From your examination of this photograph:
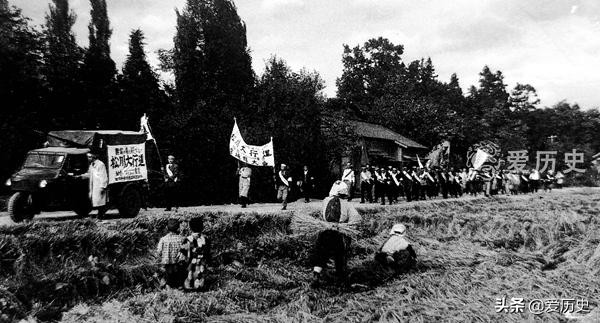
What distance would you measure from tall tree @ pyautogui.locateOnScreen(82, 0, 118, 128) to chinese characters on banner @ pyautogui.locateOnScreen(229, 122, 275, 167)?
10810 millimetres

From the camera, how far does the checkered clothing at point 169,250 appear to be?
765cm

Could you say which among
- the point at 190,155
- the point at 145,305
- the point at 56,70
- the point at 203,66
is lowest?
the point at 145,305

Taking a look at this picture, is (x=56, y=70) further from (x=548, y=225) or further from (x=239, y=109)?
(x=548, y=225)

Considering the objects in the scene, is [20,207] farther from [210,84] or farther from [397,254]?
[210,84]

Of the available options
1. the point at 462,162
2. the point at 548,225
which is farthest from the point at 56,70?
the point at 462,162

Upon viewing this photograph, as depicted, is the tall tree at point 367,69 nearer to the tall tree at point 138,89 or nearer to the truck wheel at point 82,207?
the tall tree at point 138,89

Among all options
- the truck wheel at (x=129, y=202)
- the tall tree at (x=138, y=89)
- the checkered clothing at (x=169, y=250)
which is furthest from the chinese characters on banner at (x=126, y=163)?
the tall tree at (x=138, y=89)

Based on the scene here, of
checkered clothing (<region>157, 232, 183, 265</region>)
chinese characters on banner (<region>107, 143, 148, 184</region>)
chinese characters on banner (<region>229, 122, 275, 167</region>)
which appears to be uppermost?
chinese characters on banner (<region>229, 122, 275, 167</region>)

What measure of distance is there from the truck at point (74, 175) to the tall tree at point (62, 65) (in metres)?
10.7

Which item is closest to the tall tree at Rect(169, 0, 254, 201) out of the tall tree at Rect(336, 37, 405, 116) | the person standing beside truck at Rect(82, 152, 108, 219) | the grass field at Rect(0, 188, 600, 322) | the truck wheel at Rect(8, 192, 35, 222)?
the person standing beside truck at Rect(82, 152, 108, 219)

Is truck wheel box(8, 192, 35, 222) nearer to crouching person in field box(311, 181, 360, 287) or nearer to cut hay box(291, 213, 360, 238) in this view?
cut hay box(291, 213, 360, 238)

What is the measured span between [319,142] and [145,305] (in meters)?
18.2

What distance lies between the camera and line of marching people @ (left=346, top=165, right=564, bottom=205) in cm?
2111

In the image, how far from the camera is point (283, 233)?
11.3m
